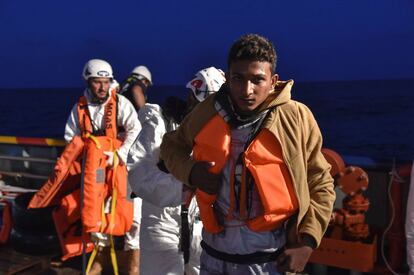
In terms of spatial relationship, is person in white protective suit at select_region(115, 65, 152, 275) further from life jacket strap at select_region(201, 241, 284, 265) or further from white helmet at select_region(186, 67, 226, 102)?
life jacket strap at select_region(201, 241, 284, 265)

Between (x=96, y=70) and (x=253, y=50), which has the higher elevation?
(x=96, y=70)

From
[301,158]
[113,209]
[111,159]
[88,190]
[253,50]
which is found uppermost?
[253,50]

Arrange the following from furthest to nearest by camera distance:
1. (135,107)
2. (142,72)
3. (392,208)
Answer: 1. (142,72)
2. (135,107)
3. (392,208)

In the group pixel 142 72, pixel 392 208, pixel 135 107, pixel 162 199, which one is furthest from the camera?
pixel 142 72

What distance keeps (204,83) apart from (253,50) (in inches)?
35.0

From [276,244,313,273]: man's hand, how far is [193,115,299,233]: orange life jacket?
0.37 feet

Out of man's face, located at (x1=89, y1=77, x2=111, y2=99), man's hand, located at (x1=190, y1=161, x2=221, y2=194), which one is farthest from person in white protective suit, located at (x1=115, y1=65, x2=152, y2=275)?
man's hand, located at (x1=190, y1=161, x2=221, y2=194)

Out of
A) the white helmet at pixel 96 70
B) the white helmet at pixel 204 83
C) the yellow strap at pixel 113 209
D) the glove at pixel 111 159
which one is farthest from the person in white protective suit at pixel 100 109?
the white helmet at pixel 204 83

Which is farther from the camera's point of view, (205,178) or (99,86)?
(99,86)

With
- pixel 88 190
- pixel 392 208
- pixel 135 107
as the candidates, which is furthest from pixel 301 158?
pixel 135 107

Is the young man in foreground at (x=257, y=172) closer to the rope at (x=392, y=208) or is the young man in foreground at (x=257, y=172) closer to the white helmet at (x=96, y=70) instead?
the rope at (x=392, y=208)

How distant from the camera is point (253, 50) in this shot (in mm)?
1737

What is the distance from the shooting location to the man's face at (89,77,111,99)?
14.9ft

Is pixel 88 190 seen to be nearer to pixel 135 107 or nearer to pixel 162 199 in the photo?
pixel 135 107
